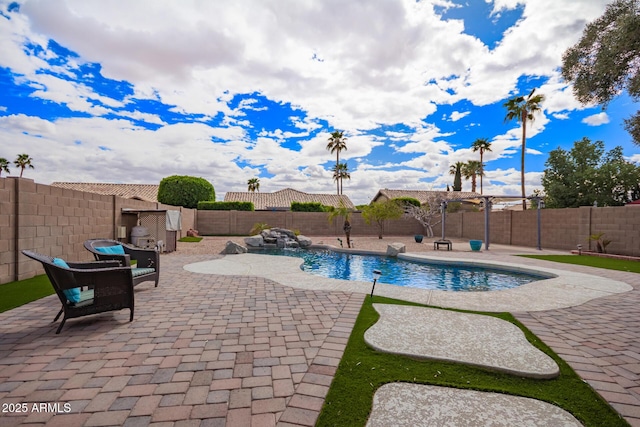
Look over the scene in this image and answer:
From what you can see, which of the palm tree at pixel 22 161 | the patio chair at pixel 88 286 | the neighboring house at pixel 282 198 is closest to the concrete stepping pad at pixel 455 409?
the patio chair at pixel 88 286

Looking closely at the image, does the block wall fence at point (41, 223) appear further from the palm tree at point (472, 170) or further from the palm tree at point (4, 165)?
the palm tree at point (472, 170)

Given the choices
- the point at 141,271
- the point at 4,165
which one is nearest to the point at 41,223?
the point at 141,271

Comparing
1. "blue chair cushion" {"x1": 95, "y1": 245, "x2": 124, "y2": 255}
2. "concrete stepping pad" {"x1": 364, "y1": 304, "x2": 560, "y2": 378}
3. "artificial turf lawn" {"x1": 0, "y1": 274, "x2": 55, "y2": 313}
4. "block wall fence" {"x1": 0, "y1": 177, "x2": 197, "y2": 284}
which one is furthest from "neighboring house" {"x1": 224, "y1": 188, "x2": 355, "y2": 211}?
"concrete stepping pad" {"x1": 364, "y1": 304, "x2": 560, "y2": 378}

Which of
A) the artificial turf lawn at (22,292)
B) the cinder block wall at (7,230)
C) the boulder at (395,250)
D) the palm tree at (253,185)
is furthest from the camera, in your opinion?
the palm tree at (253,185)

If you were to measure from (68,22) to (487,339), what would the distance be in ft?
31.1

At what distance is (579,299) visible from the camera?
200 inches

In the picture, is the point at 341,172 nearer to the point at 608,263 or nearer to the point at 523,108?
the point at 523,108

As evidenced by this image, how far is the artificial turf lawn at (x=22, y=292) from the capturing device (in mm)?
4477

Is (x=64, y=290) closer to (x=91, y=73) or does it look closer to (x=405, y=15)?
(x=91, y=73)

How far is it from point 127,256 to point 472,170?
42824mm

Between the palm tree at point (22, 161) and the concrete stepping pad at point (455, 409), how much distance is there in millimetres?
52357

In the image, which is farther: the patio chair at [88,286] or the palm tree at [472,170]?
the palm tree at [472,170]

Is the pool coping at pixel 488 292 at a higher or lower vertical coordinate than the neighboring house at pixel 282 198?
lower

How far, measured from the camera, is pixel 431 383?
95.3 inches
